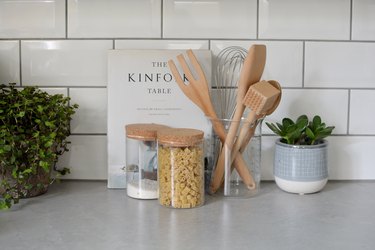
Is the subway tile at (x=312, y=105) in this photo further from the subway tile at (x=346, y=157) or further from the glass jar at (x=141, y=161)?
the glass jar at (x=141, y=161)

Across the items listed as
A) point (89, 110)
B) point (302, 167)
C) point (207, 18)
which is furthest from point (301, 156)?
point (89, 110)

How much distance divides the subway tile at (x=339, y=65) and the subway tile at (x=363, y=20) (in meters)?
0.02

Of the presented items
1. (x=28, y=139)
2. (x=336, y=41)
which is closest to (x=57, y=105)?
(x=28, y=139)

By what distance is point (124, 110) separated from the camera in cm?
105

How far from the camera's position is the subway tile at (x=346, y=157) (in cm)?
112

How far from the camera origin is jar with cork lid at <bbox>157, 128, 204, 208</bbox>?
907 millimetres

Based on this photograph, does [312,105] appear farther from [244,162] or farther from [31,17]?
[31,17]

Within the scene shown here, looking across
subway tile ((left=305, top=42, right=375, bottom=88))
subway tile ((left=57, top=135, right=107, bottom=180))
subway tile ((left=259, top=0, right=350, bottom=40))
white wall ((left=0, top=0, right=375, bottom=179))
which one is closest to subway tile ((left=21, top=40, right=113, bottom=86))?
white wall ((left=0, top=0, right=375, bottom=179))

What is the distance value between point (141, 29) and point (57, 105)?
249 millimetres

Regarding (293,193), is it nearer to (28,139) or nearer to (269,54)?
(269,54)

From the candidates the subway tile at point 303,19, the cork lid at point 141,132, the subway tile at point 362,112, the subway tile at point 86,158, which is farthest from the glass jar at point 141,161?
the subway tile at point 362,112

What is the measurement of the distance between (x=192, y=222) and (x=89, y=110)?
395 mm

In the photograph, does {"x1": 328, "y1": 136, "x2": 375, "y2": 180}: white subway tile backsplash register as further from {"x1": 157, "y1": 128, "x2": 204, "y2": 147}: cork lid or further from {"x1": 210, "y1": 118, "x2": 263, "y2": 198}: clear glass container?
{"x1": 157, "y1": 128, "x2": 204, "y2": 147}: cork lid

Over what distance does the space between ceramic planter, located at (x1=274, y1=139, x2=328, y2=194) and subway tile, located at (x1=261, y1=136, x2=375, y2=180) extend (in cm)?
10
